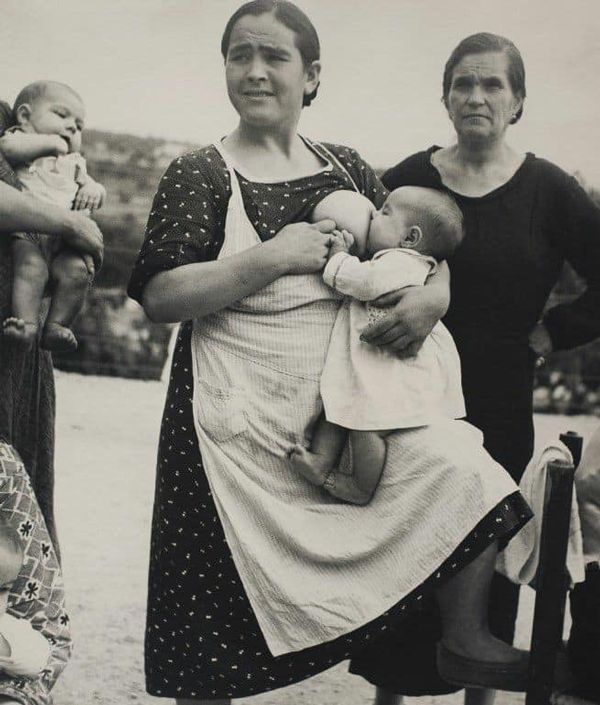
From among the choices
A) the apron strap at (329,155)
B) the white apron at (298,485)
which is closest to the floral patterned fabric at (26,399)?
the white apron at (298,485)

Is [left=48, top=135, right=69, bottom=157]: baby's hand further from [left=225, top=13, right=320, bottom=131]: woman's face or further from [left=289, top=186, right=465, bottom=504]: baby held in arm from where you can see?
[left=289, top=186, right=465, bottom=504]: baby held in arm

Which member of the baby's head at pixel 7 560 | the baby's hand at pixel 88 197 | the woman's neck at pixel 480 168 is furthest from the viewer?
the woman's neck at pixel 480 168

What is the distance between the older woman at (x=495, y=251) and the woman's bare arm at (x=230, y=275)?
1.63ft

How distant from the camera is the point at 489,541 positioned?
5.77 ft

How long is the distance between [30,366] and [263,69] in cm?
80

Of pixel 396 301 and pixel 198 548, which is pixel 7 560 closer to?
pixel 198 548

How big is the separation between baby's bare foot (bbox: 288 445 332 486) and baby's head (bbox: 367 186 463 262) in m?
0.42

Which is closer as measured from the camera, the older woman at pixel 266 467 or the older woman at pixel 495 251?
the older woman at pixel 266 467

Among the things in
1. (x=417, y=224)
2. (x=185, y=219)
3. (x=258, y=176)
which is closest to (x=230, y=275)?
(x=185, y=219)

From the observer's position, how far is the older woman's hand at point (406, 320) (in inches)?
72.0

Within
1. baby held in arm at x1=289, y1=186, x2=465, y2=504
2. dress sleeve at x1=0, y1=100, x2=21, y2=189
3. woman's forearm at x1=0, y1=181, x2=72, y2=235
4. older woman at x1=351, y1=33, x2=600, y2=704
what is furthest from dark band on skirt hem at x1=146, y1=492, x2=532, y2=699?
dress sleeve at x1=0, y1=100, x2=21, y2=189

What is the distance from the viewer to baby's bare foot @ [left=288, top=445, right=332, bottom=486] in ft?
6.05

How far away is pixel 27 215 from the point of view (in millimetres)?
1936

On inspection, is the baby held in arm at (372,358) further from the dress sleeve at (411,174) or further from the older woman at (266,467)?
the dress sleeve at (411,174)
